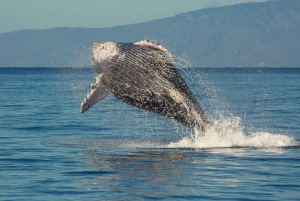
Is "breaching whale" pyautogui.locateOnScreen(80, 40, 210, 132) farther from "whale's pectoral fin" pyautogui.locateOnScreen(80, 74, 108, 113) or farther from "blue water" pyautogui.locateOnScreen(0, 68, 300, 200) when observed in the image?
"blue water" pyautogui.locateOnScreen(0, 68, 300, 200)

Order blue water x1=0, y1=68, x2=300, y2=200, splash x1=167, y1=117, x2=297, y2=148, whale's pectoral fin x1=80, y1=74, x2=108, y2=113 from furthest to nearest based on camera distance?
1. splash x1=167, y1=117, x2=297, y2=148
2. whale's pectoral fin x1=80, y1=74, x2=108, y2=113
3. blue water x1=0, y1=68, x2=300, y2=200

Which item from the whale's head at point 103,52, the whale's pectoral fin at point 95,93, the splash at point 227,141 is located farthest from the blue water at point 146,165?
the whale's head at point 103,52

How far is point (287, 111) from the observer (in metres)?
29.5

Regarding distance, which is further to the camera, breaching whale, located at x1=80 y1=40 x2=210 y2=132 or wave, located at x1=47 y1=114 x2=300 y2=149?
wave, located at x1=47 y1=114 x2=300 y2=149

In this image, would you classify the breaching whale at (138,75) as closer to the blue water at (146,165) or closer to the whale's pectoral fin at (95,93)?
the whale's pectoral fin at (95,93)

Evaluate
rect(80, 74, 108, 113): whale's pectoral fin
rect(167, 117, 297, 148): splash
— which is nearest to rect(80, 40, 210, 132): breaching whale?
rect(80, 74, 108, 113): whale's pectoral fin

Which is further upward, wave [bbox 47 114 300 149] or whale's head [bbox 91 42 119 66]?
whale's head [bbox 91 42 119 66]

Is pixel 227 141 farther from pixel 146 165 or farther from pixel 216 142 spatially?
pixel 146 165

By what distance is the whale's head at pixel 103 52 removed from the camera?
46.7 feet

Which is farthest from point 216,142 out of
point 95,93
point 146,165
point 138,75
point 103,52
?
point 103,52

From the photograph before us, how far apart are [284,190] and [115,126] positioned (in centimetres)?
1338

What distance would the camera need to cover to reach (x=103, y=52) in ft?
46.8

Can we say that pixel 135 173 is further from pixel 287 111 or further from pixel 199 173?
pixel 287 111

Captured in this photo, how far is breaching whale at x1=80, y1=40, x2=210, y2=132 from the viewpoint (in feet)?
46.7
